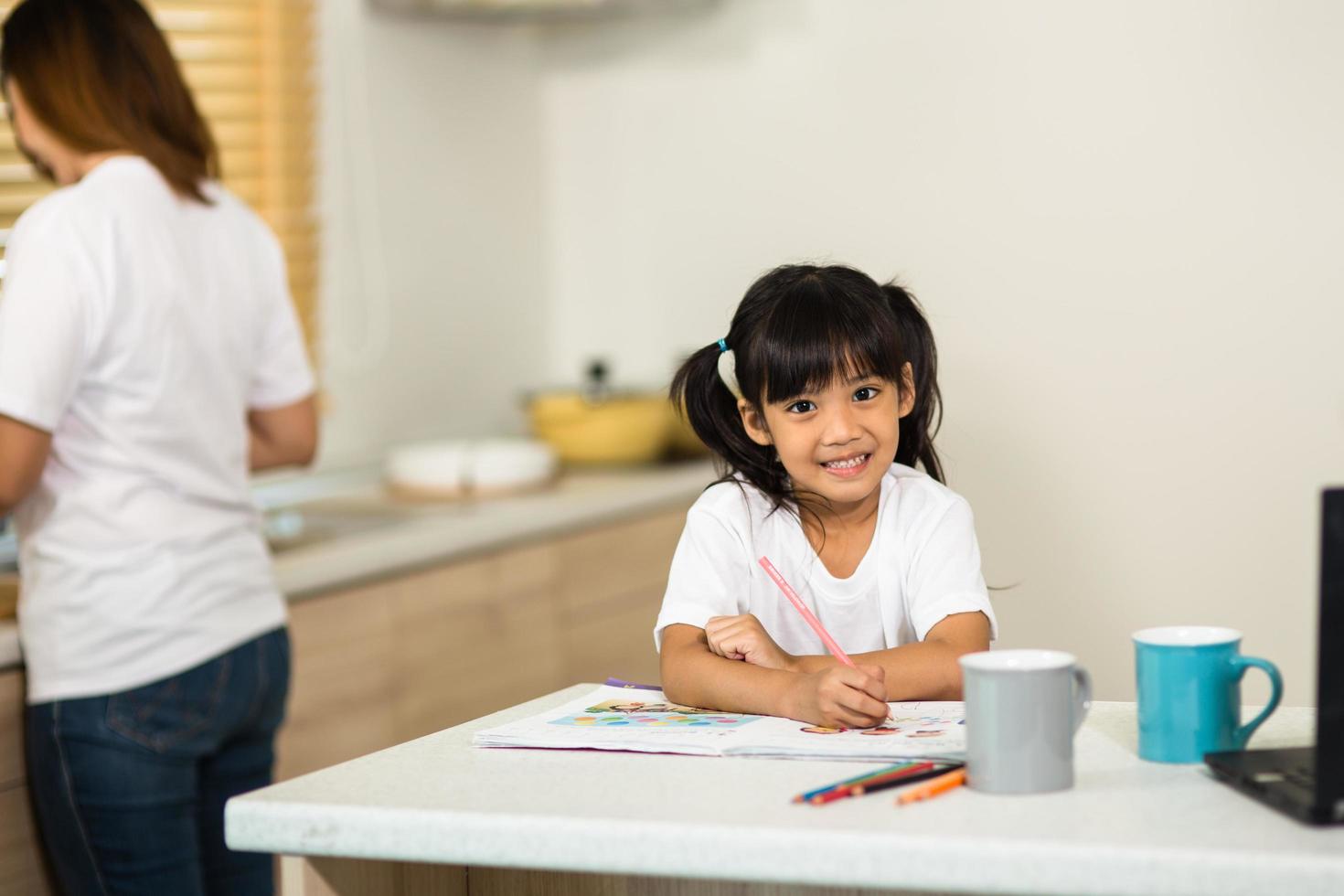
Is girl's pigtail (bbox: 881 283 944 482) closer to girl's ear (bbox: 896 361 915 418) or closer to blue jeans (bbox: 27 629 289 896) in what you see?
girl's ear (bbox: 896 361 915 418)

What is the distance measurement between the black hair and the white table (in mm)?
366

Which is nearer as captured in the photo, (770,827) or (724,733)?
(770,827)

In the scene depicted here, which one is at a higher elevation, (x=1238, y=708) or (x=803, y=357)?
(x=803, y=357)

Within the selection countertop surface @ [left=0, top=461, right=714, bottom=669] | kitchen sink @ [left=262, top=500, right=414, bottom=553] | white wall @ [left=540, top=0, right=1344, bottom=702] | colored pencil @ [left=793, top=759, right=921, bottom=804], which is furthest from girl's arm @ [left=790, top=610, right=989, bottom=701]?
kitchen sink @ [left=262, top=500, right=414, bottom=553]

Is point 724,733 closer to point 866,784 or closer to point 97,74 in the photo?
point 866,784

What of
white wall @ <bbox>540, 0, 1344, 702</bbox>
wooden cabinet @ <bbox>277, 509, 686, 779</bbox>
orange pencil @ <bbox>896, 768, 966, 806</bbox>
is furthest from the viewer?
white wall @ <bbox>540, 0, 1344, 702</bbox>

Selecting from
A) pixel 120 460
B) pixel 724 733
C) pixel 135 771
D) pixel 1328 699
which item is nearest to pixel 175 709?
pixel 135 771

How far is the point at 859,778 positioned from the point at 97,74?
116 cm

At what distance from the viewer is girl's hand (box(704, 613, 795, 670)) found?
1.24 m

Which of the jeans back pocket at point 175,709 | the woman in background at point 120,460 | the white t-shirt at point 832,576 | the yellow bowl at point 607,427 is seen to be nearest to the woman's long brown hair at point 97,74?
the woman in background at point 120,460

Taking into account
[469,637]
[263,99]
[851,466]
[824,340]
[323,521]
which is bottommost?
[469,637]

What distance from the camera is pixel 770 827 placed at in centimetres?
86

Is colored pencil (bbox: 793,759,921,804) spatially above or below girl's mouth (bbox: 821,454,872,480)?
below

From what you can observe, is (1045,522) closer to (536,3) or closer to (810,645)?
(810,645)
